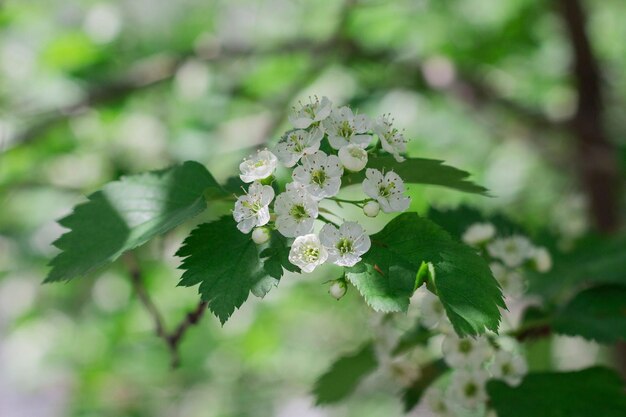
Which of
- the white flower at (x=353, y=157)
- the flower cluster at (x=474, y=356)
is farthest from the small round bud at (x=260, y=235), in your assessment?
the flower cluster at (x=474, y=356)

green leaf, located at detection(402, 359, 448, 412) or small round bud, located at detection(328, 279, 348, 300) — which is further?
green leaf, located at detection(402, 359, 448, 412)

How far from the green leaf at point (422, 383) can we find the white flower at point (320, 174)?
408 millimetres

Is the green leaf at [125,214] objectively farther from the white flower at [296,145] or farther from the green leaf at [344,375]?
the green leaf at [344,375]

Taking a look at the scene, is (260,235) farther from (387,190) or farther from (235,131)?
(235,131)

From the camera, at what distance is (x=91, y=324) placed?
2498mm

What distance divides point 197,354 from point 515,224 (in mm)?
1582

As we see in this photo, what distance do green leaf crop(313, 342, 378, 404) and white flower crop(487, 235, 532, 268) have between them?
0.71 feet

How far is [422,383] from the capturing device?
1.05 metres


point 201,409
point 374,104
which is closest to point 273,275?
point 374,104

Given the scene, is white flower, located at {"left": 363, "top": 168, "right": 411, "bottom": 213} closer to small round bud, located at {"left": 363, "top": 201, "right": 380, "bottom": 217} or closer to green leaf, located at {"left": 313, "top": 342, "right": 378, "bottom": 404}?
small round bud, located at {"left": 363, "top": 201, "right": 380, "bottom": 217}

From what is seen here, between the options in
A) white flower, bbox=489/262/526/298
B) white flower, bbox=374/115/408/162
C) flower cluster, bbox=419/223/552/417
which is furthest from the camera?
white flower, bbox=489/262/526/298

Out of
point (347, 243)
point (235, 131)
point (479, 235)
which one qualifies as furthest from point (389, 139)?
point (235, 131)

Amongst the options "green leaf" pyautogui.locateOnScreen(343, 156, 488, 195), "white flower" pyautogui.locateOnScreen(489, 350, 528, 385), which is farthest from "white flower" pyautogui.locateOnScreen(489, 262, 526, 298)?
"green leaf" pyautogui.locateOnScreen(343, 156, 488, 195)

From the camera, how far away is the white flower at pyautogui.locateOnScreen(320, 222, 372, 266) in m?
0.70
